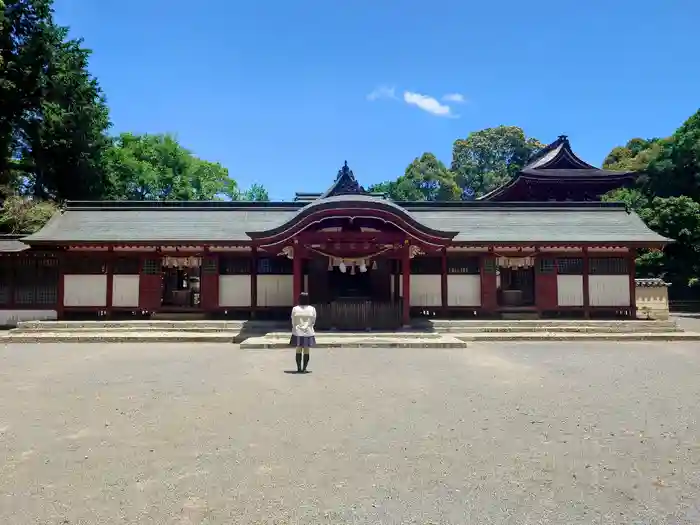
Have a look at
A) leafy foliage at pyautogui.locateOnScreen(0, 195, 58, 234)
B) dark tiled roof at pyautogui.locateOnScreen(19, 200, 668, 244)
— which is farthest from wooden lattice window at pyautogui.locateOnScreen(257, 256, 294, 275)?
leafy foliage at pyautogui.locateOnScreen(0, 195, 58, 234)

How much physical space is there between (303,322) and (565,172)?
85.5 feet

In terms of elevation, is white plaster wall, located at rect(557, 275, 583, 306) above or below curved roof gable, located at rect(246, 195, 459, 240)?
below

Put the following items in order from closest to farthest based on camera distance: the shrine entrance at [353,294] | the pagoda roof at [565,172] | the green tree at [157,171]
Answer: the shrine entrance at [353,294], the pagoda roof at [565,172], the green tree at [157,171]

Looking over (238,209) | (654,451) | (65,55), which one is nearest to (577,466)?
(654,451)

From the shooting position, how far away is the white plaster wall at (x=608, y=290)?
18.2 meters

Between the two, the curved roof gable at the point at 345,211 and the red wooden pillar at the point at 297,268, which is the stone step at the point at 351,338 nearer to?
the red wooden pillar at the point at 297,268

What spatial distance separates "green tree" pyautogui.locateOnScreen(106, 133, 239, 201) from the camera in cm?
3762

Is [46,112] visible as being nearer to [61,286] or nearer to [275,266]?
[61,286]

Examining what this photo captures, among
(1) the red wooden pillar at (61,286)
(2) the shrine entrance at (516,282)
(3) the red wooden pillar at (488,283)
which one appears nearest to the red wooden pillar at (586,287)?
(2) the shrine entrance at (516,282)

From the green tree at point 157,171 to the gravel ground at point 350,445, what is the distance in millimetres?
30129

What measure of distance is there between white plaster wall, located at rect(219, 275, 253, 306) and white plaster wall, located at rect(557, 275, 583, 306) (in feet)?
37.9

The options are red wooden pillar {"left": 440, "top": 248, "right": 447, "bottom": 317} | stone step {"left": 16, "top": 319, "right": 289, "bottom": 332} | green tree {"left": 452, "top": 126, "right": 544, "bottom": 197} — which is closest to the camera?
stone step {"left": 16, "top": 319, "right": 289, "bottom": 332}

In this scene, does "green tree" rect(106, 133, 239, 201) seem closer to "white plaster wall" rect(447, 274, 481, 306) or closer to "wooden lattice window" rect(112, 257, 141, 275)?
"wooden lattice window" rect(112, 257, 141, 275)

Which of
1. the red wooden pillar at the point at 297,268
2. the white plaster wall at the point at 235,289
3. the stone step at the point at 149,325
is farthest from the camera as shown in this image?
the white plaster wall at the point at 235,289
